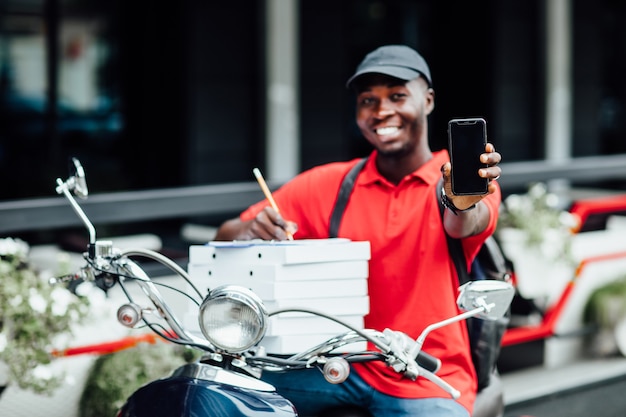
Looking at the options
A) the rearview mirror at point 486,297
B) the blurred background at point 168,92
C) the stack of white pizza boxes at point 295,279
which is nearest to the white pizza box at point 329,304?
the stack of white pizza boxes at point 295,279

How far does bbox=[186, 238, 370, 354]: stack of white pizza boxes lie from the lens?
2.65m

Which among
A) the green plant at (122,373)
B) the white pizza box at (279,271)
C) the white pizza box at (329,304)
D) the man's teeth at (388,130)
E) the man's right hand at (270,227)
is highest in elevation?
the man's teeth at (388,130)

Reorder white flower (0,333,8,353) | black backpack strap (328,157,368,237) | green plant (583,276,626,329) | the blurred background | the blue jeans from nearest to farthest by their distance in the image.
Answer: the blue jeans, black backpack strap (328,157,368,237), white flower (0,333,8,353), green plant (583,276,626,329), the blurred background

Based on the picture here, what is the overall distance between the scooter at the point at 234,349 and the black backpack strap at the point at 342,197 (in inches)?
25.9

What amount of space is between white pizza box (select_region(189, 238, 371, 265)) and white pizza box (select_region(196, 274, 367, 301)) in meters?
0.05

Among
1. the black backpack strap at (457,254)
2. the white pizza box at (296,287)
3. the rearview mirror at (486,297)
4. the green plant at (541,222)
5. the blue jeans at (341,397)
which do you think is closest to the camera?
the rearview mirror at (486,297)

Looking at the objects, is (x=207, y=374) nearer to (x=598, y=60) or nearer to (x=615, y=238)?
(x=615, y=238)

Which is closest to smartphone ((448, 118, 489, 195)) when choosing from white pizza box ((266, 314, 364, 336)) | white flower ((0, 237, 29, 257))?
white pizza box ((266, 314, 364, 336))

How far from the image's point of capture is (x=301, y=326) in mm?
2705

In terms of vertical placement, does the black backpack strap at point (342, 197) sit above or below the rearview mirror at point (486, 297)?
above

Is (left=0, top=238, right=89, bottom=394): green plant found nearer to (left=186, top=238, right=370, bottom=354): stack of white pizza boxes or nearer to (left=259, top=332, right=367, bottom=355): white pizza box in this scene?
(left=186, top=238, right=370, bottom=354): stack of white pizza boxes

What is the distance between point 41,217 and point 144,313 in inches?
73.7

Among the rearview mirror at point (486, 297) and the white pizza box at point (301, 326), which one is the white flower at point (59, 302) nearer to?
the white pizza box at point (301, 326)

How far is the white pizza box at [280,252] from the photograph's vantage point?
8.70 feet
